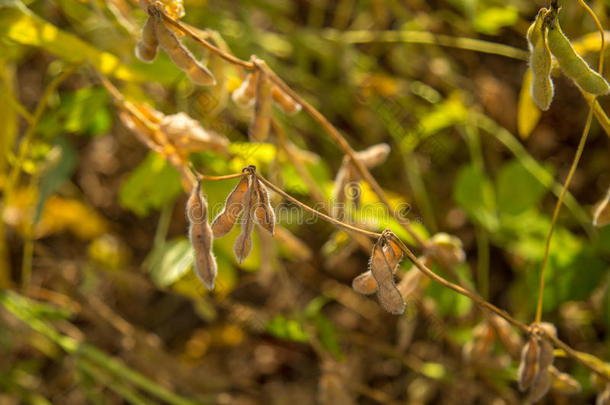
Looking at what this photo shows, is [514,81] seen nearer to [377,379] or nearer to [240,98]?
[377,379]

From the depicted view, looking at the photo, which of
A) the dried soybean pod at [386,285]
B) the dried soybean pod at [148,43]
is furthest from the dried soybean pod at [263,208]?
the dried soybean pod at [148,43]

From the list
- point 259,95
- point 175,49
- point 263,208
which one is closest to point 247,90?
point 259,95

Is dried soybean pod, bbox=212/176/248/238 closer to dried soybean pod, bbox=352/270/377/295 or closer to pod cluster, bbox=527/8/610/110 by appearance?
dried soybean pod, bbox=352/270/377/295

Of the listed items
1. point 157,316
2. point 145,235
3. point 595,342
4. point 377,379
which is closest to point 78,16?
point 145,235

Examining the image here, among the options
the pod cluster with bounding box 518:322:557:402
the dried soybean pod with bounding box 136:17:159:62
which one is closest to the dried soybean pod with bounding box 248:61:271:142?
the dried soybean pod with bounding box 136:17:159:62

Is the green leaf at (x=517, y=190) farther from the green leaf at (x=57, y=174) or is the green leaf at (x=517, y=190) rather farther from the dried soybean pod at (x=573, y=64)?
the green leaf at (x=57, y=174)

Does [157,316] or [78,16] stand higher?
[78,16]
